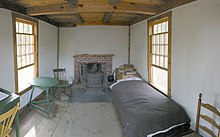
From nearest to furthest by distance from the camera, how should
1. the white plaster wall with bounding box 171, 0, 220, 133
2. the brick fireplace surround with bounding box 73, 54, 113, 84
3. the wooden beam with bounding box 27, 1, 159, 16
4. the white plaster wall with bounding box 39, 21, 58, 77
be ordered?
the white plaster wall with bounding box 171, 0, 220, 133
the wooden beam with bounding box 27, 1, 159, 16
the white plaster wall with bounding box 39, 21, 58, 77
the brick fireplace surround with bounding box 73, 54, 113, 84

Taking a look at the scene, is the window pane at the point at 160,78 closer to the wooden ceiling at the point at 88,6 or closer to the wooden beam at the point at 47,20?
the wooden ceiling at the point at 88,6

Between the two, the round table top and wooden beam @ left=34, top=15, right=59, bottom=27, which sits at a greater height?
wooden beam @ left=34, top=15, right=59, bottom=27

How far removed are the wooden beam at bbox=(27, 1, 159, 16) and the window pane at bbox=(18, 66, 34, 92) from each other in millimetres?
1356

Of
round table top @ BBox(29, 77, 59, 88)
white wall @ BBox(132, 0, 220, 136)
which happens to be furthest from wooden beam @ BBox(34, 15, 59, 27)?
white wall @ BBox(132, 0, 220, 136)

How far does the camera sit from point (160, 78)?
450cm

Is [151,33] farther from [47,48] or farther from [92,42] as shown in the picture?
[47,48]

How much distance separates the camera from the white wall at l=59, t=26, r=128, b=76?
287 inches

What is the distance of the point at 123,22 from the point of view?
7.19 metres

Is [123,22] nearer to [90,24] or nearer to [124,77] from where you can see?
[90,24]

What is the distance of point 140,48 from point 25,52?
315 centimetres

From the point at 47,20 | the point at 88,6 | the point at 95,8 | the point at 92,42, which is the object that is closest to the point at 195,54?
the point at 95,8

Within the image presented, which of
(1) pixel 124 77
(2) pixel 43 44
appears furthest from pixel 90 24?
(1) pixel 124 77

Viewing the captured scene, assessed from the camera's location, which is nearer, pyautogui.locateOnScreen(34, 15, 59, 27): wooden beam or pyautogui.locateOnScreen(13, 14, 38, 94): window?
pyautogui.locateOnScreen(13, 14, 38, 94): window

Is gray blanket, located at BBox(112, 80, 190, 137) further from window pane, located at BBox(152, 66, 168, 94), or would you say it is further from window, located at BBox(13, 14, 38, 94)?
window, located at BBox(13, 14, 38, 94)
